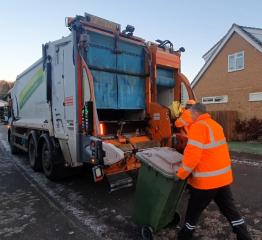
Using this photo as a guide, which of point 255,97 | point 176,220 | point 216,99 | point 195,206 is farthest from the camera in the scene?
point 216,99

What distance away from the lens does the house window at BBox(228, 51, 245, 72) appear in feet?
57.1

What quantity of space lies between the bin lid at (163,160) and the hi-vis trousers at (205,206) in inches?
12.0

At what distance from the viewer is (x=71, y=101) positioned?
211 inches

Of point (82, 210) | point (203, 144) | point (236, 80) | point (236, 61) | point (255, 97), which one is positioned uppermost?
point (236, 61)

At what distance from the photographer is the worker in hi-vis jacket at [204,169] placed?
3.08 metres

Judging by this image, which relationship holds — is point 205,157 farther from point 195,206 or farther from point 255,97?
point 255,97

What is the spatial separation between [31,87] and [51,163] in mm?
2629

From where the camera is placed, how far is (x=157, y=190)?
337 centimetres

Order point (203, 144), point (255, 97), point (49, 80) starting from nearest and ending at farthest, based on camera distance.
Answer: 1. point (203, 144)
2. point (49, 80)
3. point (255, 97)

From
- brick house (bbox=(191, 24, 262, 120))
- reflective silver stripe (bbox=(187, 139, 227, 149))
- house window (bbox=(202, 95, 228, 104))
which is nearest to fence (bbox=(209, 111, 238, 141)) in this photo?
brick house (bbox=(191, 24, 262, 120))

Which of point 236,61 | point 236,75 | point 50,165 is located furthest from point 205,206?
point 236,61

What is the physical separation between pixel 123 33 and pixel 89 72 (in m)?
1.35

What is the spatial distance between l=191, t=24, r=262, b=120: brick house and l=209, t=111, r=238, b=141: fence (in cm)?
83

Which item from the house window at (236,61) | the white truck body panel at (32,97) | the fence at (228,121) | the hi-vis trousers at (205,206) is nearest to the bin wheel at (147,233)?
the hi-vis trousers at (205,206)
